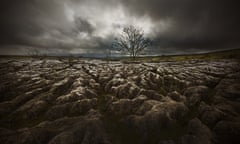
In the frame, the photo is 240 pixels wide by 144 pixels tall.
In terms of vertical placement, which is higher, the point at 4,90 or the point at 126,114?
the point at 4,90

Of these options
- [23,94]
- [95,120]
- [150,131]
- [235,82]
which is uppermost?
[235,82]

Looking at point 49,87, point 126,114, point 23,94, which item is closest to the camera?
point 126,114

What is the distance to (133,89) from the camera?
23.0 meters

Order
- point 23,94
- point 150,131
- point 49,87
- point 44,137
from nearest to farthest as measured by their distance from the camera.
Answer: point 44,137 < point 150,131 < point 23,94 < point 49,87

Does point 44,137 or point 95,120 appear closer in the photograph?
point 44,137

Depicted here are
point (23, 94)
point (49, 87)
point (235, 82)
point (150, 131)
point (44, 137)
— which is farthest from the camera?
point (49, 87)

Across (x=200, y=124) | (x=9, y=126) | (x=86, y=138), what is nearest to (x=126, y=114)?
(x=86, y=138)

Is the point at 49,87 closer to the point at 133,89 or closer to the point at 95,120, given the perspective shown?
the point at 95,120

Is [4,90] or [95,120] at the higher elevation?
[4,90]

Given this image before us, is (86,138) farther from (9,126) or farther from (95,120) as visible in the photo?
(9,126)

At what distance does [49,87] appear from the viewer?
2425cm

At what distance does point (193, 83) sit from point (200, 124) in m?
12.0

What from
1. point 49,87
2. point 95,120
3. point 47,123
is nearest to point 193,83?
point 95,120

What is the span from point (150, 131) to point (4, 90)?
27.5 meters
